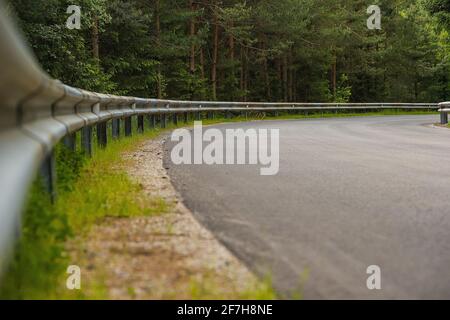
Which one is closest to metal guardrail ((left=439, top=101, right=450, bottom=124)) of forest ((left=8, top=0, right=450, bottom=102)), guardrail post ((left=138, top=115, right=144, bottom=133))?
forest ((left=8, top=0, right=450, bottom=102))

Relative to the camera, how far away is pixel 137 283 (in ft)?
11.5

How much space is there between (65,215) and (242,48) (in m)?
42.2

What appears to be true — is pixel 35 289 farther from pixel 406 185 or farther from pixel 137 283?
pixel 406 185

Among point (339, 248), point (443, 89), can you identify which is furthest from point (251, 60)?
point (339, 248)

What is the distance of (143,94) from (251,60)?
15.9m

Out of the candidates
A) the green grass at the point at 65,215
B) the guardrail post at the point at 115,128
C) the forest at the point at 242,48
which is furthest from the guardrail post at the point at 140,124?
the green grass at the point at 65,215

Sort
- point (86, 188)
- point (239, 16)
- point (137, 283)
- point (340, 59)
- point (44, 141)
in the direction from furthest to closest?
1. point (340, 59)
2. point (239, 16)
3. point (86, 188)
4. point (44, 141)
5. point (137, 283)

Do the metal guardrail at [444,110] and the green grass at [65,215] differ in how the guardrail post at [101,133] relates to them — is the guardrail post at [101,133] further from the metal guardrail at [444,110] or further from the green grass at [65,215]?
the metal guardrail at [444,110]

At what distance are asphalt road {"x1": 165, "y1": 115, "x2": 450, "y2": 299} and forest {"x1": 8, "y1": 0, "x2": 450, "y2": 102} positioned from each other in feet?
42.7

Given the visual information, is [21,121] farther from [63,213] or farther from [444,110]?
[444,110]

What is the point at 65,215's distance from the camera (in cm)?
410

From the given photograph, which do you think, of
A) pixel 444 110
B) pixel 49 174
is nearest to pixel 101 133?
pixel 49 174

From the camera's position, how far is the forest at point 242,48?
22.0 m

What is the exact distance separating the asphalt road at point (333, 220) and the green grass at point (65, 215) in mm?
464
